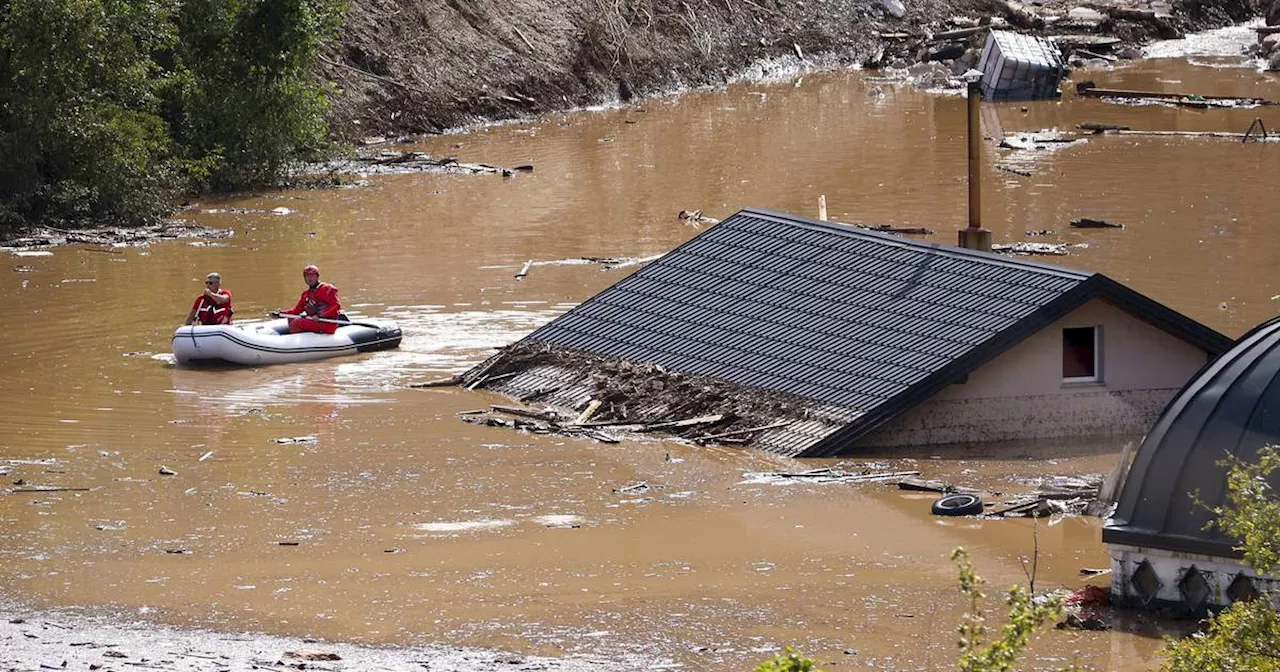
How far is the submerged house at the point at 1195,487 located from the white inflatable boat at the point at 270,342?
13.5 meters

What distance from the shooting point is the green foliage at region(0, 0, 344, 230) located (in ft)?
117

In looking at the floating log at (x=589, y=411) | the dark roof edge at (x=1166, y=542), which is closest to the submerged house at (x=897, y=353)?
the floating log at (x=589, y=411)

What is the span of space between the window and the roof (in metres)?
6.01

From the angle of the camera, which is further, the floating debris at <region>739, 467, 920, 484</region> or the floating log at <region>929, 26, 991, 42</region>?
the floating log at <region>929, 26, 991, 42</region>

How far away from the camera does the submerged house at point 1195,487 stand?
1367cm

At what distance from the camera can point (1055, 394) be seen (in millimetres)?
20266

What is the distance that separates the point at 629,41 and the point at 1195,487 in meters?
44.7

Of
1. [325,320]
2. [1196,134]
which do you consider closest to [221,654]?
[325,320]

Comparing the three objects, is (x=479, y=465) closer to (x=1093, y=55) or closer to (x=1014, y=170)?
(x=1014, y=170)

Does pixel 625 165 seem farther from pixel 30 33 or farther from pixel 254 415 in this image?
pixel 254 415

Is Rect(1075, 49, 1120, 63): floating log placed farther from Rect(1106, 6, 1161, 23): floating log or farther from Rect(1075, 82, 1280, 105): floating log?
Rect(1075, 82, 1280, 105): floating log

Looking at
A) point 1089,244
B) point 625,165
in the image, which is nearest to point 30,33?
point 625,165

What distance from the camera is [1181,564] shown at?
13.9 metres

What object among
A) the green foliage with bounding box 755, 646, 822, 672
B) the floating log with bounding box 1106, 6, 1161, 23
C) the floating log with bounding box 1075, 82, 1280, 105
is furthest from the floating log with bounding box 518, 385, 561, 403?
the floating log with bounding box 1106, 6, 1161, 23
